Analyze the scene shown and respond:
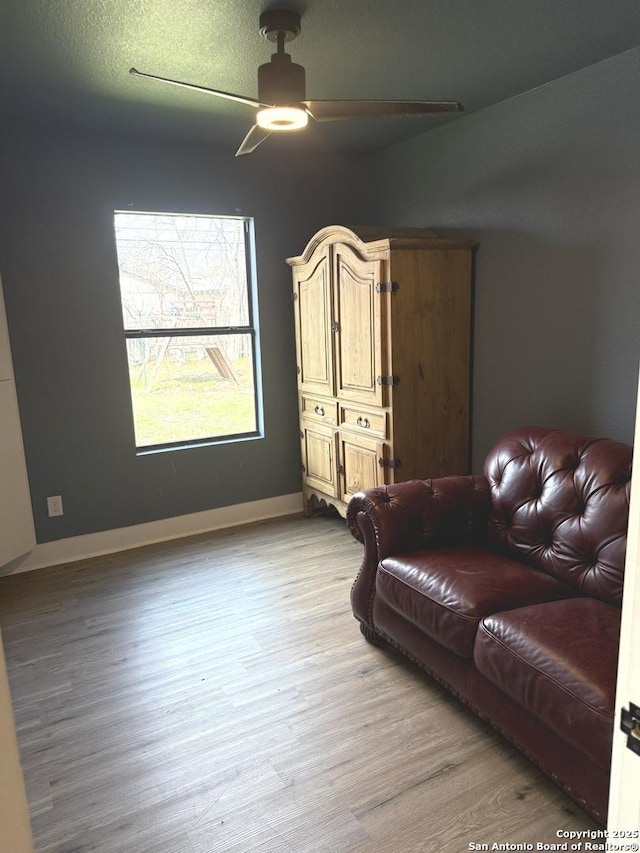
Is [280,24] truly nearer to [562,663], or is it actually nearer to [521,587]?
[521,587]

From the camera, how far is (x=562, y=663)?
1.67m

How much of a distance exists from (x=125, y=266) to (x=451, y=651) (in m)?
2.98

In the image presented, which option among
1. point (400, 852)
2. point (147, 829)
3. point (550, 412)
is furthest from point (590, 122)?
point (147, 829)

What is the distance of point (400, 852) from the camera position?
5.28 ft

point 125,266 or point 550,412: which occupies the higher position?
point 125,266

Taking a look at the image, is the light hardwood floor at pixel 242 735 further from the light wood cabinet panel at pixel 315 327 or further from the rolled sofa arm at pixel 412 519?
the light wood cabinet panel at pixel 315 327

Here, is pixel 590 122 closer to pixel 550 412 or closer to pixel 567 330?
pixel 567 330

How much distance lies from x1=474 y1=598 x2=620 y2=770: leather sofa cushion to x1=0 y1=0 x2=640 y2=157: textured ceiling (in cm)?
214

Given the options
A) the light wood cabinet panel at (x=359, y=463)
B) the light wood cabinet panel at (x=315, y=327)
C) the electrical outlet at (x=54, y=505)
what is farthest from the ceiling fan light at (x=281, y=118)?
the electrical outlet at (x=54, y=505)

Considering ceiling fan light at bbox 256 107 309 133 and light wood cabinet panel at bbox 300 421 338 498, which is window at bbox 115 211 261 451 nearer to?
light wood cabinet panel at bbox 300 421 338 498

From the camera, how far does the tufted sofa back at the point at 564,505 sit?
6.91 ft

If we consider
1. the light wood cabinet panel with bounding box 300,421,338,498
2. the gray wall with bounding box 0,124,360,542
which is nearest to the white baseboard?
the gray wall with bounding box 0,124,360,542

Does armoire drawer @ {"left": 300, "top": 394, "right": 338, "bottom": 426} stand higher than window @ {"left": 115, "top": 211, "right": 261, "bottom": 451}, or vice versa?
window @ {"left": 115, "top": 211, "right": 261, "bottom": 451}

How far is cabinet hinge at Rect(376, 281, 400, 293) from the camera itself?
123 inches
